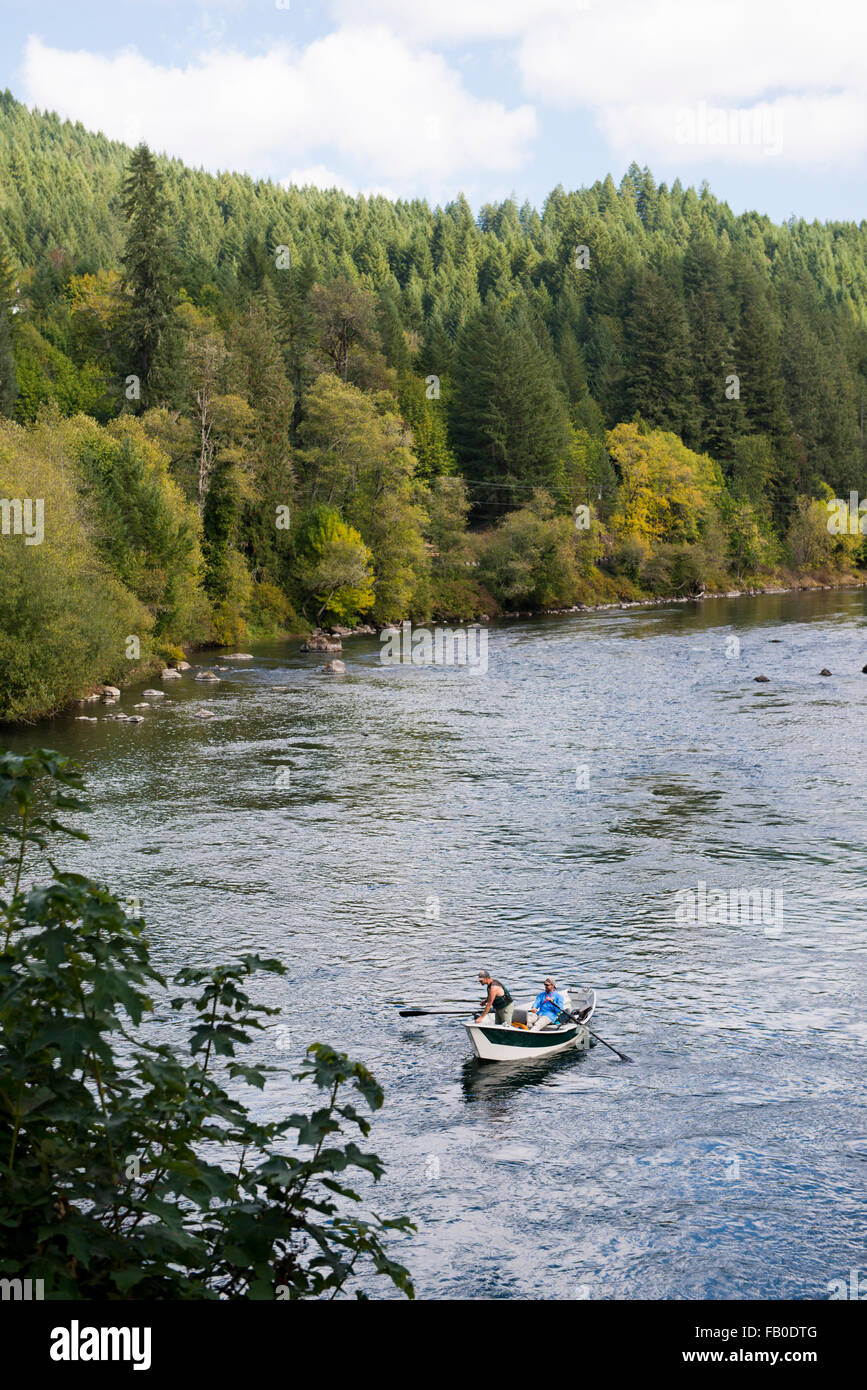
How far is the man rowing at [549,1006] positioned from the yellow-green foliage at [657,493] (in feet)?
320

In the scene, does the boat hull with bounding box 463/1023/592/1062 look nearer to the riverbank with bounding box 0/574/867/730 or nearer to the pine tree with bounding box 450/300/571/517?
the riverbank with bounding box 0/574/867/730

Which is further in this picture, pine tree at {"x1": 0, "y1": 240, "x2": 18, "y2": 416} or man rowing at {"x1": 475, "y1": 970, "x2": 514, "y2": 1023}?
pine tree at {"x1": 0, "y1": 240, "x2": 18, "y2": 416}

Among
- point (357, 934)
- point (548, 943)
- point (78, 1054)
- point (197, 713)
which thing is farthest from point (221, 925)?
point (197, 713)

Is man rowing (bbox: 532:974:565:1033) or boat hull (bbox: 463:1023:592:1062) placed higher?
man rowing (bbox: 532:974:565:1033)

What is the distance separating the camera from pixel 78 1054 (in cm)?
598

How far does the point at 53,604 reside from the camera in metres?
45.3

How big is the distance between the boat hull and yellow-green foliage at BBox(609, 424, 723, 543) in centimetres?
9817

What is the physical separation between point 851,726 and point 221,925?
28434 millimetres

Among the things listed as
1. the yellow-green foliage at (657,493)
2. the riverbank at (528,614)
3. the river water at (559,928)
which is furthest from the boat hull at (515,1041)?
the yellow-green foliage at (657,493)

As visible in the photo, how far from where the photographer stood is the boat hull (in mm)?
18188

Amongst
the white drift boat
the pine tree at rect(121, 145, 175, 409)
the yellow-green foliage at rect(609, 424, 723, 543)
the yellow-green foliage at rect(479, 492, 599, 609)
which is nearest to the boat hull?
the white drift boat

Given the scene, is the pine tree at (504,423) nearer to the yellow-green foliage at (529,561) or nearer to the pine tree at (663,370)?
the yellow-green foliage at (529,561)

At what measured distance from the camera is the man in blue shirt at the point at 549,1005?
61.2 ft
